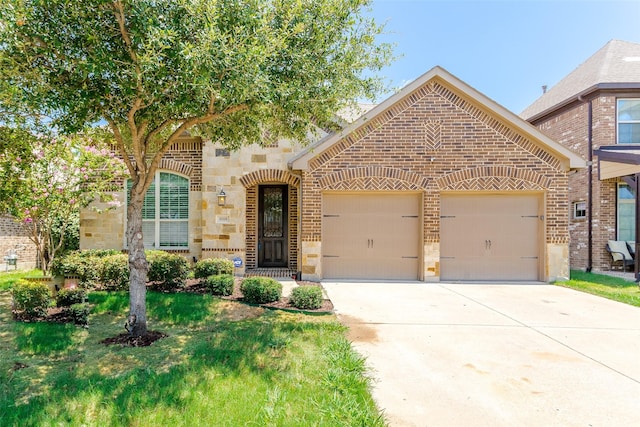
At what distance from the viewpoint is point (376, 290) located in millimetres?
8102

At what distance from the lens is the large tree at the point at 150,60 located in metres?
3.83

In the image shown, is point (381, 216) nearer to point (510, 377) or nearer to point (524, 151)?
point (524, 151)

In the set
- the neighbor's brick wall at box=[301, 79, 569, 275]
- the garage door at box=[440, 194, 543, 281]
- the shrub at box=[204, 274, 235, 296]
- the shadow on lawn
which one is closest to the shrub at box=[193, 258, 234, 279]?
the shrub at box=[204, 274, 235, 296]

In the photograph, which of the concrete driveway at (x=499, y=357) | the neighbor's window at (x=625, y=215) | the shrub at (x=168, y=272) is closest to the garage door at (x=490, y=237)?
the concrete driveway at (x=499, y=357)

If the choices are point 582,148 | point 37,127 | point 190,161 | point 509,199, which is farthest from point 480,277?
point 37,127

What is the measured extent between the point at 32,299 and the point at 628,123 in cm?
1686

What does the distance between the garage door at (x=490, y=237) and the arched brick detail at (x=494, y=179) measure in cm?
34

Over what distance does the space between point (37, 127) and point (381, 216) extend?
7.53m

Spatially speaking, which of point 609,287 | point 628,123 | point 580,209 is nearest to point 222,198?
point 609,287

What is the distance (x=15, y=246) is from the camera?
11.6 meters

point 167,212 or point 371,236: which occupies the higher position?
point 167,212

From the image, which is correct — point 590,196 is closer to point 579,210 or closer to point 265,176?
point 579,210

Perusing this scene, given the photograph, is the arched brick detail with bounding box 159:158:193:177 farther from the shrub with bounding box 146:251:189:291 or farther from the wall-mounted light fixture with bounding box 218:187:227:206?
the shrub with bounding box 146:251:189:291

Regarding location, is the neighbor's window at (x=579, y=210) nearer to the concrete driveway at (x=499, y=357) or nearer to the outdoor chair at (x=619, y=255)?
the outdoor chair at (x=619, y=255)
